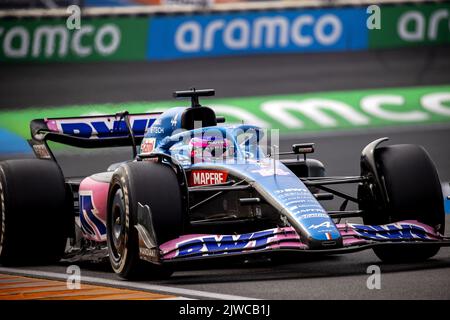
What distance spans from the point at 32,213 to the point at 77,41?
10.8m

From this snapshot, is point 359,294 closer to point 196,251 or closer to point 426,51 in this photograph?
point 196,251

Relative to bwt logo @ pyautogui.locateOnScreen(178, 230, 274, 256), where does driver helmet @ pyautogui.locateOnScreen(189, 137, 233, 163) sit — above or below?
above

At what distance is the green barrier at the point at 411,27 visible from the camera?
2209cm

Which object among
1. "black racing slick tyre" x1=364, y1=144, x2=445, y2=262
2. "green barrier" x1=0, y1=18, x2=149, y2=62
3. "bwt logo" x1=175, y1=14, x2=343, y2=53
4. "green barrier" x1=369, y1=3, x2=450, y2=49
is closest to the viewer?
"black racing slick tyre" x1=364, y1=144, x2=445, y2=262

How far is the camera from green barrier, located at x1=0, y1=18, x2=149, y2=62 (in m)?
21.7

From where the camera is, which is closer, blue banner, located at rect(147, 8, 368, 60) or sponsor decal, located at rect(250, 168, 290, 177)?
sponsor decal, located at rect(250, 168, 290, 177)

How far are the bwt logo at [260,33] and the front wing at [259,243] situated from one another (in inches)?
A: 486

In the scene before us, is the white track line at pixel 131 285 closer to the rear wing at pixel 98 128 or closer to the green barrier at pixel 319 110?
the rear wing at pixel 98 128

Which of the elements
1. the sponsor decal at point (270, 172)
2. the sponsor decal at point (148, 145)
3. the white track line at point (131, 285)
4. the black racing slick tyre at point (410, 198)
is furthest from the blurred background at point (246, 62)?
the sponsor decal at point (270, 172)

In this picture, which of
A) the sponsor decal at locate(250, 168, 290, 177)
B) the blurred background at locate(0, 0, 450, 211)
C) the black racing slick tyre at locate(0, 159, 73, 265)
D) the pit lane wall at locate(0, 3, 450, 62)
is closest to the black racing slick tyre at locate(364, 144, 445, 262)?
the sponsor decal at locate(250, 168, 290, 177)

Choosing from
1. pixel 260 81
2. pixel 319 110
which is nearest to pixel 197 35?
pixel 260 81

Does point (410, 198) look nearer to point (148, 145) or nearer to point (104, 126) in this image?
point (148, 145)

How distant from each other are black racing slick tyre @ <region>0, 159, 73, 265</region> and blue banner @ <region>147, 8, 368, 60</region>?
1033 cm

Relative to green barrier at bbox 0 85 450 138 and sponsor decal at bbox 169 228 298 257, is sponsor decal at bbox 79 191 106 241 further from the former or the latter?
green barrier at bbox 0 85 450 138
